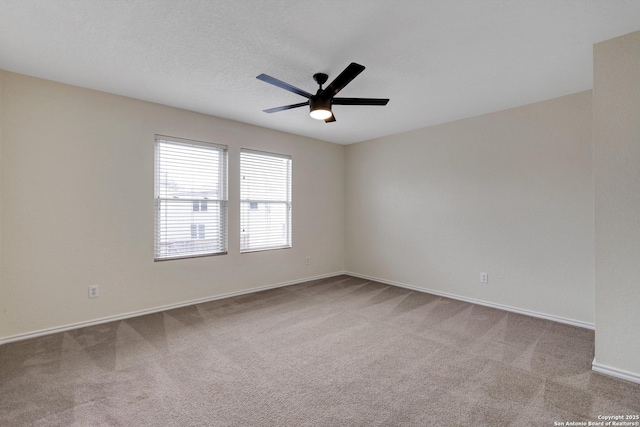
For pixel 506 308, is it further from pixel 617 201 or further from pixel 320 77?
pixel 320 77

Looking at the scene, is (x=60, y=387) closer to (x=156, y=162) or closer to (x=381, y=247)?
(x=156, y=162)

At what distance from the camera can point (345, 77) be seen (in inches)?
84.0

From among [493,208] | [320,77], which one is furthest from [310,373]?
[493,208]

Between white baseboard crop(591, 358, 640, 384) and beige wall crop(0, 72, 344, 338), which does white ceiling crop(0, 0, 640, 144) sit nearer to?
beige wall crop(0, 72, 344, 338)

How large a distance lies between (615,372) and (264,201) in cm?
412

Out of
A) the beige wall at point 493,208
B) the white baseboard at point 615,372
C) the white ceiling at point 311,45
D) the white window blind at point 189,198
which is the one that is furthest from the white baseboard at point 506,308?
the white window blind at point 189,198

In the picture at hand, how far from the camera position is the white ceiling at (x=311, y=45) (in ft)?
6.04

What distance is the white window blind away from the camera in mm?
3576

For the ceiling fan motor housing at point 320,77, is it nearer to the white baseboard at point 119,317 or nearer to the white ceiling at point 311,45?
the white ceiling at point 311,45

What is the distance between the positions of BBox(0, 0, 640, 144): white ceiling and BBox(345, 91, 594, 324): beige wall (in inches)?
19.6

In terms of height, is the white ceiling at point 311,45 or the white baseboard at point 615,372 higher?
the white ceiling at point 311,45

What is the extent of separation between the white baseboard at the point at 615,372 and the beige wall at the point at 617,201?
2 cm

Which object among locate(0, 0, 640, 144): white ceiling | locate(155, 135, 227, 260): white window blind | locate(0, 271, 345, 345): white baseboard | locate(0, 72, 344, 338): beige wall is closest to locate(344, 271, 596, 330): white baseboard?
locate(0, 271, 345, 345): white baseboard

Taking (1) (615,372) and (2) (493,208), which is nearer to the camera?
(1) (615,372)
